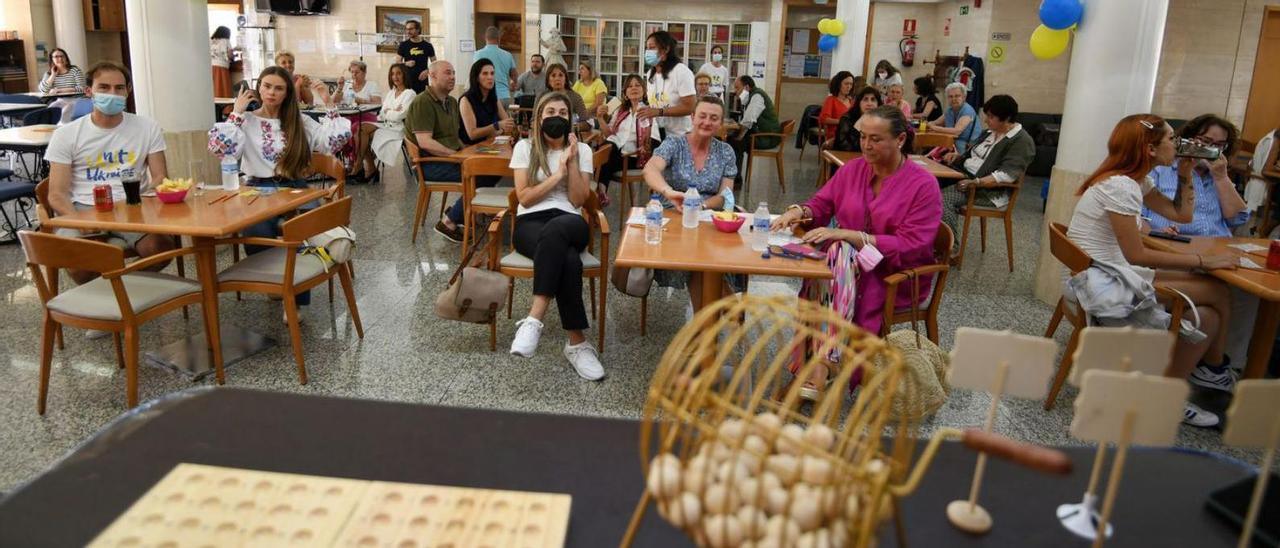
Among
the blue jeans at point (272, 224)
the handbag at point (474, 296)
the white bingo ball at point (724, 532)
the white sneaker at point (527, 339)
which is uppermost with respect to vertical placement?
the white bingo ball at point (724, 532)

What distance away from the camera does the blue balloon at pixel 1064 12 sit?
4.54 meters

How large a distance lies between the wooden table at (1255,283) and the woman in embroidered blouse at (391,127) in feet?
16.4

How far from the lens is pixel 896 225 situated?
127 inches

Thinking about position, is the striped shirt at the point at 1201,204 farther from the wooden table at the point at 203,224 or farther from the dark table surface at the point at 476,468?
the wooden table at the point at 203,224

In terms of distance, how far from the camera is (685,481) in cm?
94

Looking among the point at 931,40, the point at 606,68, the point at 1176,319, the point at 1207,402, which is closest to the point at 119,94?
the point at 1176,319

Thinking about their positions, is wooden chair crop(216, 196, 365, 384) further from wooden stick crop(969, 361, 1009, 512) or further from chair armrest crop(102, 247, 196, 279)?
wooden stick crop(969, 361, 1009, 512)

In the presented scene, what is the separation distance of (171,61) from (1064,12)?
17.9 ft

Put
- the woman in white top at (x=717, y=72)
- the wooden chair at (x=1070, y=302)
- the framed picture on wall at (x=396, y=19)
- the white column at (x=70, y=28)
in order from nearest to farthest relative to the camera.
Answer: the wooden chair at (x=1070, y=302), the white column at (x=70, y=28), the woman in white top at (x=717, y=72), the framed picture on wall at (x=396, y=19)

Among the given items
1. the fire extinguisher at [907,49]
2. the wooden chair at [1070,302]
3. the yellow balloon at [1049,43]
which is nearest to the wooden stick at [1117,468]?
the wooden chair at [1070,302]

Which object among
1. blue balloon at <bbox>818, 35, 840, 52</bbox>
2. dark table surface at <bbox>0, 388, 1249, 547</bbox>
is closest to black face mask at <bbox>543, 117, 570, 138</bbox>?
dark table surface at <bbox>0, 388, 1249, 547</bbox>

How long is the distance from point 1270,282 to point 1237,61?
10.0 metres

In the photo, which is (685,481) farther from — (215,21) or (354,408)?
(215,21)

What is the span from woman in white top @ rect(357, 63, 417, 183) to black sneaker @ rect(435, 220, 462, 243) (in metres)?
0.85
